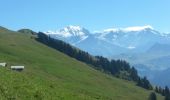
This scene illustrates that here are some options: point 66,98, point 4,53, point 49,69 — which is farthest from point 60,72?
point 66,98

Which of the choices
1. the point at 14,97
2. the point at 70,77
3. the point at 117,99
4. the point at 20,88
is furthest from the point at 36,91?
the point at 70,77

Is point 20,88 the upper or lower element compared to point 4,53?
lower

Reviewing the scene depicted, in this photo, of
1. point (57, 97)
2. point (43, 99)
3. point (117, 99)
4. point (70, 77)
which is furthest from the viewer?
point (70, 77)

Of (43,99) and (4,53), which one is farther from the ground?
(4,53)

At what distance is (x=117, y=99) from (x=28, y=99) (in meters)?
136

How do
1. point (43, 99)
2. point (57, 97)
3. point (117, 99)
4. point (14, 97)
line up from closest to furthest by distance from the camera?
point (14, 97) → point (43, 99) → point (57, 97) → point (117, 99)

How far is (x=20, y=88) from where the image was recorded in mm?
36031

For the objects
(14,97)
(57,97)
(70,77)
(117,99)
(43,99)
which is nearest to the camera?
(14,97)

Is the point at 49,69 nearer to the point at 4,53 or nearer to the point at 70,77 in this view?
the point at 70,77

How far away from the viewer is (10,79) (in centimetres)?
3850

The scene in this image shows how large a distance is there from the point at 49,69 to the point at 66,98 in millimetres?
152546

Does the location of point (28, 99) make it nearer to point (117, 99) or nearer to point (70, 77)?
point (117, 99)

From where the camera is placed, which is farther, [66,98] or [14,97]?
[66,98]

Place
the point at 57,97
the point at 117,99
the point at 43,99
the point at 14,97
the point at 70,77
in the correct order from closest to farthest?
1. the point at 14,97
2. the point at 43,99
3. the point at 57,97
4. the point at 117,99
5. the point at 70,77
